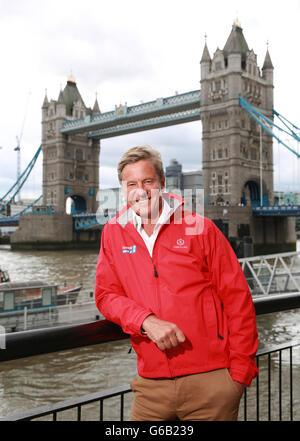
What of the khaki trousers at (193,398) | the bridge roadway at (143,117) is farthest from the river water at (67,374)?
the bridge roadway at (143,117)

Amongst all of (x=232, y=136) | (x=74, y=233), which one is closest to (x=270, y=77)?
(x=232, y=136)

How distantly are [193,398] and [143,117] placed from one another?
3855 cm

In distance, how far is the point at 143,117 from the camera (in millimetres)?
38719

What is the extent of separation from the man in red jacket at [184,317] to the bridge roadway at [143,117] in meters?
35.3

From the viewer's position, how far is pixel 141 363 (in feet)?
4.57

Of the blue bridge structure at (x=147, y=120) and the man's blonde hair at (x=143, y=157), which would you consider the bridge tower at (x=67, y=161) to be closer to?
the blue bridge structure at (x=147, y=120)

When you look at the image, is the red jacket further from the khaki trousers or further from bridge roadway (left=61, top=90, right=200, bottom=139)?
bridge roadway (left=61, top=90, right=200, bottom=139)

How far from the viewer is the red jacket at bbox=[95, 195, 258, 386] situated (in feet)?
4.34

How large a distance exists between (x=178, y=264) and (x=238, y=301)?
21 centimetres

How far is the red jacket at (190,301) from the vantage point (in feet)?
4.34

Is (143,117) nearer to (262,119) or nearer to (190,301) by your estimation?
(262,119)

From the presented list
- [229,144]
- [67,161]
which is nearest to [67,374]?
[229,144]

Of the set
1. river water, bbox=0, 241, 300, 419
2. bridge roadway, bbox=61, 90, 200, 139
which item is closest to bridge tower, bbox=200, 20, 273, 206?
bridge roadway, bbox=61, 90, 200, 139

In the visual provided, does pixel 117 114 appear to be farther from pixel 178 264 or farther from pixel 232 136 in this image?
pixel 178 264
